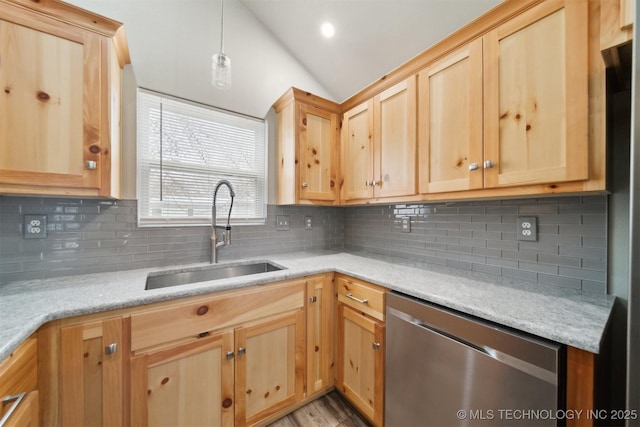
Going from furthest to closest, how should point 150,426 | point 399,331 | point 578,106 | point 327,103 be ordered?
point 327,103 → point 399,331 → point 150,426 → point 578,106

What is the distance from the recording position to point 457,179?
128 cm

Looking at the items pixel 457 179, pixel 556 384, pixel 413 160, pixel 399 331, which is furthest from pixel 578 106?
pixel 399 331

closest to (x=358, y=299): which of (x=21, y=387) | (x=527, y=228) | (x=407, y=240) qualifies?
(x=407, y=240)

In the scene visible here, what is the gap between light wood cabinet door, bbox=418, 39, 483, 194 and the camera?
1.19 meters

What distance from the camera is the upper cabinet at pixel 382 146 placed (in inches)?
59.6

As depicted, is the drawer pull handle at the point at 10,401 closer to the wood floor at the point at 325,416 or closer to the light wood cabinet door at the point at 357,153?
the wood floor at the point at 325,416

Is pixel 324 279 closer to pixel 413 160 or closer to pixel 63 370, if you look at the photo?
pixel 413 160

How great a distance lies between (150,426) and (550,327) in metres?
1.63

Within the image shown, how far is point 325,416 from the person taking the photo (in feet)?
4.87

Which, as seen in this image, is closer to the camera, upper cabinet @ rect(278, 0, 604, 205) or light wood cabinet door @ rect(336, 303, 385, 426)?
upper cabinet @ rect(278, 0, 604, 205)

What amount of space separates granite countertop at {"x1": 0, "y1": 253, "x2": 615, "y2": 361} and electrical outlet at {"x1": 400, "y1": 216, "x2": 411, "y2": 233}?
16.2 inches

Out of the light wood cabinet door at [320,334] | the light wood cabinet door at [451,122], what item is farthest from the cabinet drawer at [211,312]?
the light wood cabinet door at [451,122]

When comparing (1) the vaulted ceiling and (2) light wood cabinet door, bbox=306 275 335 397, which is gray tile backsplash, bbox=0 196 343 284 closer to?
(2) light wood cabinet door, bbox=306 275 335 397

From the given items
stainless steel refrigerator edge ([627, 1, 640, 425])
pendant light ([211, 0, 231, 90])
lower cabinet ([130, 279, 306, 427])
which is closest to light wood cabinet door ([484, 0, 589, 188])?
stainless steel refrigerator edge ([627, 1, 640, 425])
